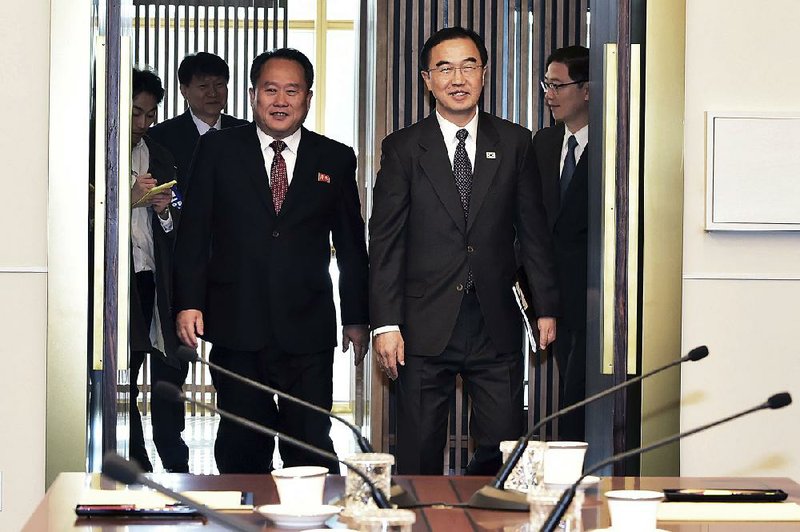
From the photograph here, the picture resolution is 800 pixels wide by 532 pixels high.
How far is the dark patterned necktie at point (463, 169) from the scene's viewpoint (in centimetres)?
389

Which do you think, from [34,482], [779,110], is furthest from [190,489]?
[779,110]

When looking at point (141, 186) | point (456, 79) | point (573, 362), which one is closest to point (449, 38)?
point (456, 79)

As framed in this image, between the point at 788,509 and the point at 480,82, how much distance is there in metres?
2.13

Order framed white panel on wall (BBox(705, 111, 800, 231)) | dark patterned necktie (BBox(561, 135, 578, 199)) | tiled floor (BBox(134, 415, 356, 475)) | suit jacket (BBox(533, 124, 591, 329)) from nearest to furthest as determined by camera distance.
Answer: framed white panel on wall (BBox(705, 111, 800, 231)) → suit jacket (BBox(533, 124, 591, 329)) → dark patterned necktie (BBox(561, 135, 578, 199)) → tiled floor (BBox(134, 415, 356, 475))

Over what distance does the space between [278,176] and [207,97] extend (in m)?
1.32

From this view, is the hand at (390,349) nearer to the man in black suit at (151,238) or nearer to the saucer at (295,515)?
the man in black suit at (151,238)

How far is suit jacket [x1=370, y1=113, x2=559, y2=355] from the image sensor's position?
3812 mm

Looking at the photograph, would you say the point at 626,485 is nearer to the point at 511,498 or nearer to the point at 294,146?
the point at 511,498

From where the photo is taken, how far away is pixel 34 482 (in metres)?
3.59

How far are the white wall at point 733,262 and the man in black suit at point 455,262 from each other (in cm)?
47

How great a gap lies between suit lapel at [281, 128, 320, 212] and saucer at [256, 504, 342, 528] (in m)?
2.28

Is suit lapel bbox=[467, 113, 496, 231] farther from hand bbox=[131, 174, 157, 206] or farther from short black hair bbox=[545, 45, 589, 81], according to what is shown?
hand bbox=[131, 174, 157, 206]

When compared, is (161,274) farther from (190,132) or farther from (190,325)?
(190,325)

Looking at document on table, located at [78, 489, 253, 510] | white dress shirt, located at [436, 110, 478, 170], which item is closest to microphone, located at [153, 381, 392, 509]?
document on table, located at [78, 489, 253, 510]
